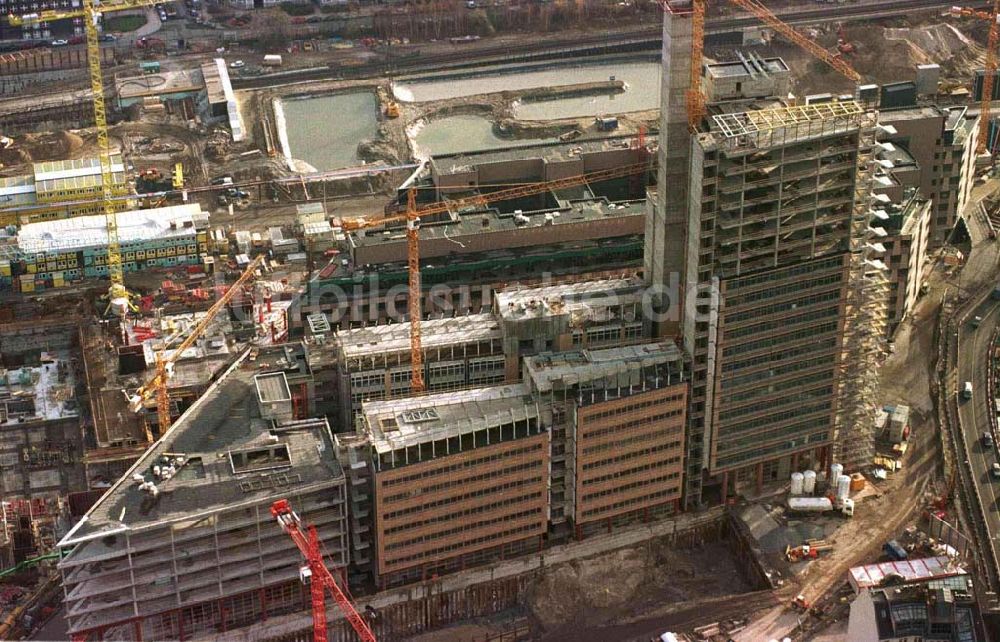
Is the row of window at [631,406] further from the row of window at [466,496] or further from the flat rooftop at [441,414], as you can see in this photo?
the row of window at [466,496]

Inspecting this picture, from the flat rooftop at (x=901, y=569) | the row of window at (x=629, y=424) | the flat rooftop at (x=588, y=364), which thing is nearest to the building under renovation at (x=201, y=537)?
the flat rooftop at (x=588, y=364)

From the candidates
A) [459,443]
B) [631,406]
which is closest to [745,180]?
[631,406]

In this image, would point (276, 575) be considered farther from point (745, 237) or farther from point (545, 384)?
point (745, 237)

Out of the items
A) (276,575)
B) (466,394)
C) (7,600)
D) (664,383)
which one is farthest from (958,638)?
(7,600)

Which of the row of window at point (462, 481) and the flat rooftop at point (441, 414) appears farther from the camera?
the row of window at point (462, 481)

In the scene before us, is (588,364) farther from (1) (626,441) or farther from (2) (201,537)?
(2) (201,537)
